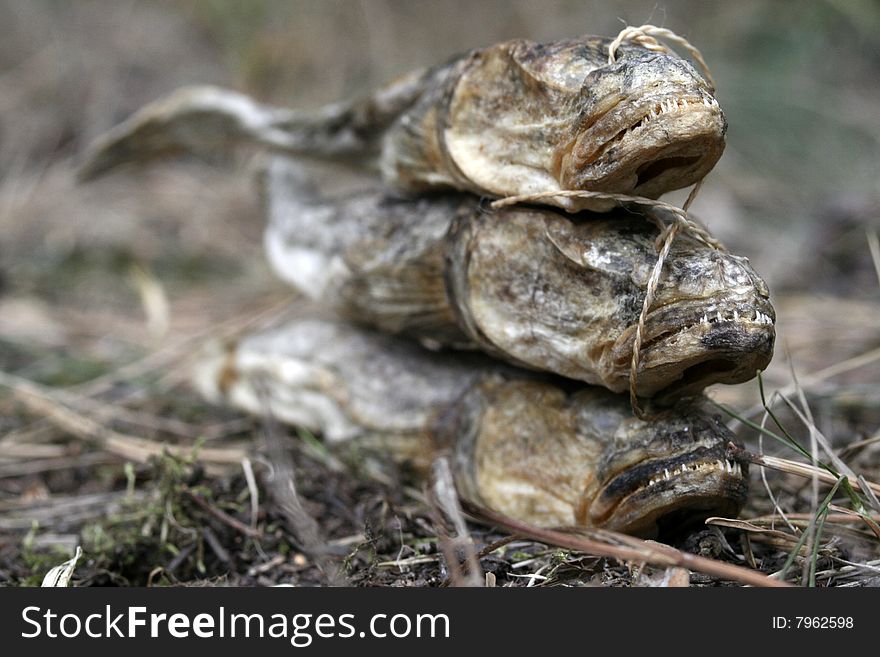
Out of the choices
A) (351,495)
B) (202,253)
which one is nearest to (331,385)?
(351,495)

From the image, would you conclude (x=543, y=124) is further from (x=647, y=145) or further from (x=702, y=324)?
(x=702, y=324)

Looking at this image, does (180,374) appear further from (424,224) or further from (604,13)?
(604,13)

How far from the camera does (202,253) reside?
11.5 feet

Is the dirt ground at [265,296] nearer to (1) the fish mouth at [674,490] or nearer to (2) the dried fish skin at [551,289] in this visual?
(1) the fish mouth at [674,490]

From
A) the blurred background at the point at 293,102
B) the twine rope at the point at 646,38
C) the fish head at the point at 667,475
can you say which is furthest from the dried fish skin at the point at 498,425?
the blurred background at the point at 293,102

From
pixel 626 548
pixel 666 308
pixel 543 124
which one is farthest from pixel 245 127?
pixel 626 548

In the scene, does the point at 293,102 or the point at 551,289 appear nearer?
the point at 551,289

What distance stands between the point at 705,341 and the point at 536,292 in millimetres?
299

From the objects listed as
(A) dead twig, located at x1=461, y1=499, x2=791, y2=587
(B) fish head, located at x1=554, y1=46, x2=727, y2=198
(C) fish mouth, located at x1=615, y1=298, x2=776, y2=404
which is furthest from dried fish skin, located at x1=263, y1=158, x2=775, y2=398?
(A) dead twig, located at x1=461, y1=499, x2=791, y2=587

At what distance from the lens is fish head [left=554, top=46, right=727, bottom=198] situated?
106cm

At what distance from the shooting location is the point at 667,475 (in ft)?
3.85

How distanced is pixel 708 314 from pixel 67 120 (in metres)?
4.22

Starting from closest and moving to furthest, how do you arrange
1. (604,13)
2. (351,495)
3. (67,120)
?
(351,495), (67,120), (604,13)

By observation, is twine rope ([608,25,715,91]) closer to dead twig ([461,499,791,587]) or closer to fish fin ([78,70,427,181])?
fish fin ([78,70,427,181])
